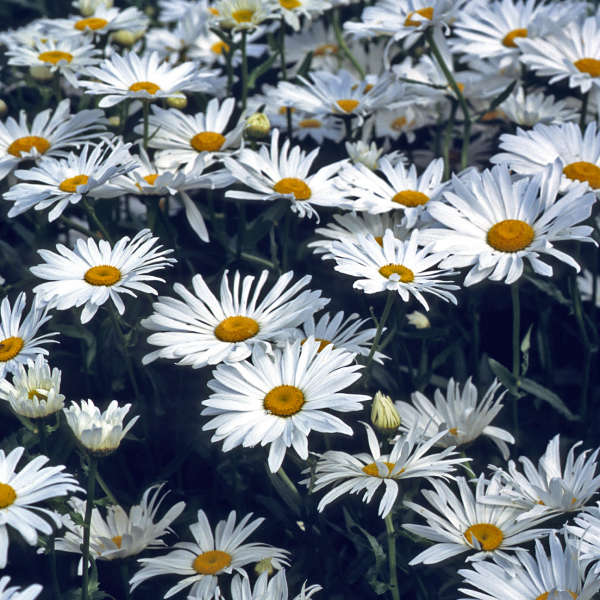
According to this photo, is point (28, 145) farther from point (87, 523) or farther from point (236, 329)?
point (87, 523)

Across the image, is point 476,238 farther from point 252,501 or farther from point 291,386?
point 252,501

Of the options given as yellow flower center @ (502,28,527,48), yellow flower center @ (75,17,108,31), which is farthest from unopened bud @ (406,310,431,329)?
yellow flower center @ (75,17,108,31)

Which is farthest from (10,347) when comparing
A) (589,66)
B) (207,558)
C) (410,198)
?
(589,66)

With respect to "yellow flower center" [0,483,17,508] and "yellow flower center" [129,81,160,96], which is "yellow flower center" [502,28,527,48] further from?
"yellow flower center" [0,483,17,508]

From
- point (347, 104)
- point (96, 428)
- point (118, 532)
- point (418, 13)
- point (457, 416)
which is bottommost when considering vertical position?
point (118, 532)

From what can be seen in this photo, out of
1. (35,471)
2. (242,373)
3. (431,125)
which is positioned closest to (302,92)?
(431,125)

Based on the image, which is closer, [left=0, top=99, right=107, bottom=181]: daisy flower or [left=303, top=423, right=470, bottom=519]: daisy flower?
[left=303, top=423, right=470, bottom=519]: daisy flower
